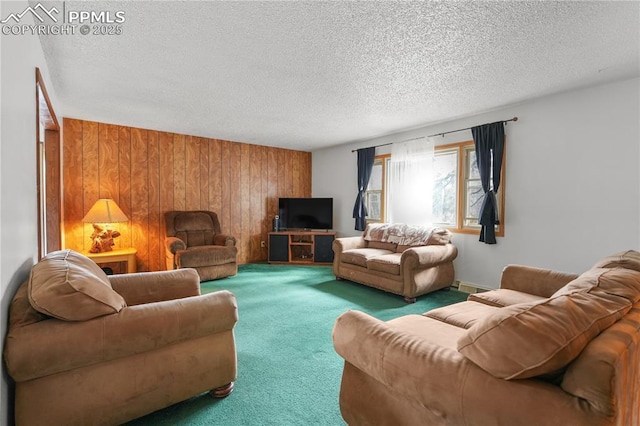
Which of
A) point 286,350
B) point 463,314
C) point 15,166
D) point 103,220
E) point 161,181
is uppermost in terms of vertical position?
point 161,181

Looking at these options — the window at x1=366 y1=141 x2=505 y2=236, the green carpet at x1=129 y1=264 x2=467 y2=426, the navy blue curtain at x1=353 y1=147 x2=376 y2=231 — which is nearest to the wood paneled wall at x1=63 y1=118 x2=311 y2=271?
the green carpet at x1=129 y1=264 x2=467 y2=426

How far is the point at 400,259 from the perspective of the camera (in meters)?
3.71

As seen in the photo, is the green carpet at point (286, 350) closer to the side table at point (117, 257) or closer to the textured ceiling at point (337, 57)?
the side table at point (117, 257)

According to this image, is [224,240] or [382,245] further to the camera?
[224,240]

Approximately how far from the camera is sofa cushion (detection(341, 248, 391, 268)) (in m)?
4.19

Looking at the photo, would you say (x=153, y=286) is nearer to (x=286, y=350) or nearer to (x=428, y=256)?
(x=286, y=350)

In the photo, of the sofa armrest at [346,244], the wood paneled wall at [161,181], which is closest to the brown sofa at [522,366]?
the sofa armrest at [346,244]

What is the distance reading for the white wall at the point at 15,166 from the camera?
4.14 feet

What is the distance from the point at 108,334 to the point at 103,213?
3.33 meters

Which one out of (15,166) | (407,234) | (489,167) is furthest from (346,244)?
(15,166)

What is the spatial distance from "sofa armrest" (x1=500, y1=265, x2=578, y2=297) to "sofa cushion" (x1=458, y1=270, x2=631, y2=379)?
1476 millimetres

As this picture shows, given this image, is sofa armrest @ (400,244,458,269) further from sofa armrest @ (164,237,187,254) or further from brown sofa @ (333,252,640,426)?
sofa armrest @ (164,237,187,254)

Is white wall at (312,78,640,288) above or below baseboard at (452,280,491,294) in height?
above

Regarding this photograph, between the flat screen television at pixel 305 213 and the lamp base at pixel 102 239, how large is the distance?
9.42 ft
